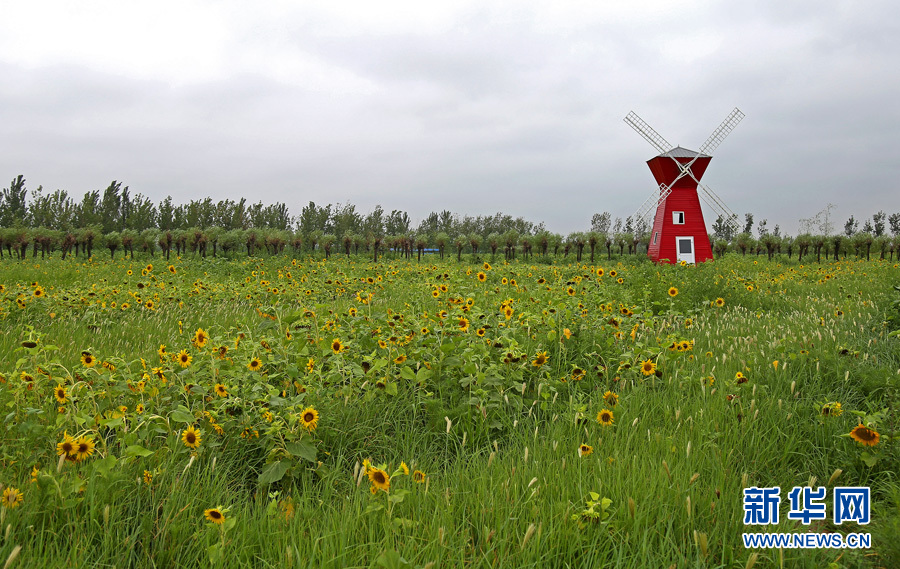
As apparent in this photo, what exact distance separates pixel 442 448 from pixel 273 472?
1096 mm

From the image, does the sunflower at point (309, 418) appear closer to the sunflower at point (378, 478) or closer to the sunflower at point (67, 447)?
the sunflower at point (378, 478)

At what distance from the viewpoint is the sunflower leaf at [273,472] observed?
2389 millimetres

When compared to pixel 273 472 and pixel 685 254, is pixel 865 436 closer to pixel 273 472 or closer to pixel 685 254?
pixel 273 472

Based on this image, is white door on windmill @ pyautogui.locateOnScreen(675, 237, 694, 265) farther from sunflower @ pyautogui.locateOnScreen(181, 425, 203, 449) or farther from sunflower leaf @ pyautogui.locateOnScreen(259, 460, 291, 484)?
sunflower @ pyautogui.locateOnScreen(181, 425, 203, 449)

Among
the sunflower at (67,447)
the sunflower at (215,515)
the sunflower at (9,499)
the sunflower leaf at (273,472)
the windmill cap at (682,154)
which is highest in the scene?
the windmill cap at (682,154)

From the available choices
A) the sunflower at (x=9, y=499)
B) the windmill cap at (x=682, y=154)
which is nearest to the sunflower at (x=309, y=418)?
the sunflower at (x=9, y=499)

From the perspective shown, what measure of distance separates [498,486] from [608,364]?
222 cm

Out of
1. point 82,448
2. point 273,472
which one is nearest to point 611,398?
point 273,472

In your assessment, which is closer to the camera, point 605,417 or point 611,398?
point 605,417

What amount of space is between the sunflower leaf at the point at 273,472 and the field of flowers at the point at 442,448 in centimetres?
2

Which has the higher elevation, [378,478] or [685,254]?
[685,254]

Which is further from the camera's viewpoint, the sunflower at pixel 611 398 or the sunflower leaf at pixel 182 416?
the sunflower at pixel 611 398

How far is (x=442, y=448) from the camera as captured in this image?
3.15 m

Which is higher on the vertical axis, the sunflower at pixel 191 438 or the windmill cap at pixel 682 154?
the windmill cap at pixel 682 154
